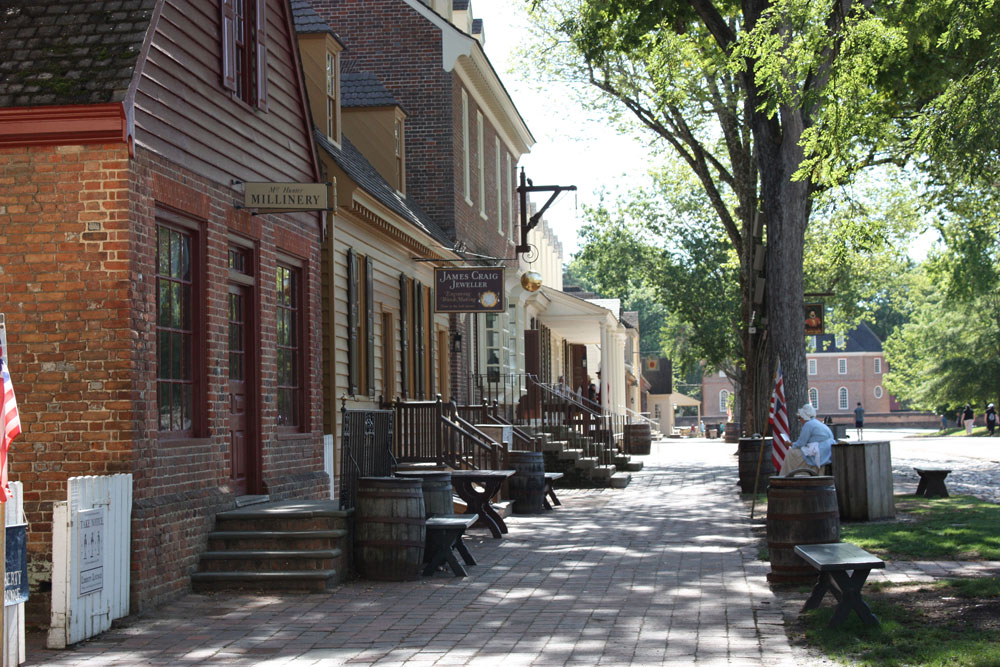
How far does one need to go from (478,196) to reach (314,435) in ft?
40.6

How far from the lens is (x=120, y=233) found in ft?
30.4

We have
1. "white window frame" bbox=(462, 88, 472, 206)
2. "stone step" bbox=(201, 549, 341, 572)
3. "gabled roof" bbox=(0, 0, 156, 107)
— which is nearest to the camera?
"gabled roof" bbox=(0, 0, 156, 107)

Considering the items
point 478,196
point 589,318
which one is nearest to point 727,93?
point 478,196

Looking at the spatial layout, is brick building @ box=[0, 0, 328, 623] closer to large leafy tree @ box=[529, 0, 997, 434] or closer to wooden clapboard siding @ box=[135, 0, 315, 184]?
wooden clapboard siding @ box=[135, 0, 315, 184]

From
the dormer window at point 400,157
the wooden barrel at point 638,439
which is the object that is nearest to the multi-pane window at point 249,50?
the dormer window at point 400,157

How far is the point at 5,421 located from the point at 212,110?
5113 mm

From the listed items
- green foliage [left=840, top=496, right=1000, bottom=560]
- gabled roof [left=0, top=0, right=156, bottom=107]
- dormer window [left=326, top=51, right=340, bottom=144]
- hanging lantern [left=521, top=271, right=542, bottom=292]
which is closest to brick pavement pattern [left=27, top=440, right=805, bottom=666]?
green foliage [left=840, top=496, right=1000, bottom=560]

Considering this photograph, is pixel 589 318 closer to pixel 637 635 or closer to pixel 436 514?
pixel 436 514

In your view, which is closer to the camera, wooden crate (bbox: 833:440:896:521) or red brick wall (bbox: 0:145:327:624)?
red brick wall (bbox: 0:145:327:624)

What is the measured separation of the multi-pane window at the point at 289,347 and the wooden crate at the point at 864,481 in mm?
6889

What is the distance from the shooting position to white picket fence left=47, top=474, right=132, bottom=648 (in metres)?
8.17

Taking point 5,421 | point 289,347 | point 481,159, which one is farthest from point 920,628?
point 481,159

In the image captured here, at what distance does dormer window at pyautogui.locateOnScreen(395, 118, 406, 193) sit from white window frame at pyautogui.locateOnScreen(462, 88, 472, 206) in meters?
2.66

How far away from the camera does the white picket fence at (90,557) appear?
8172 millimetres
